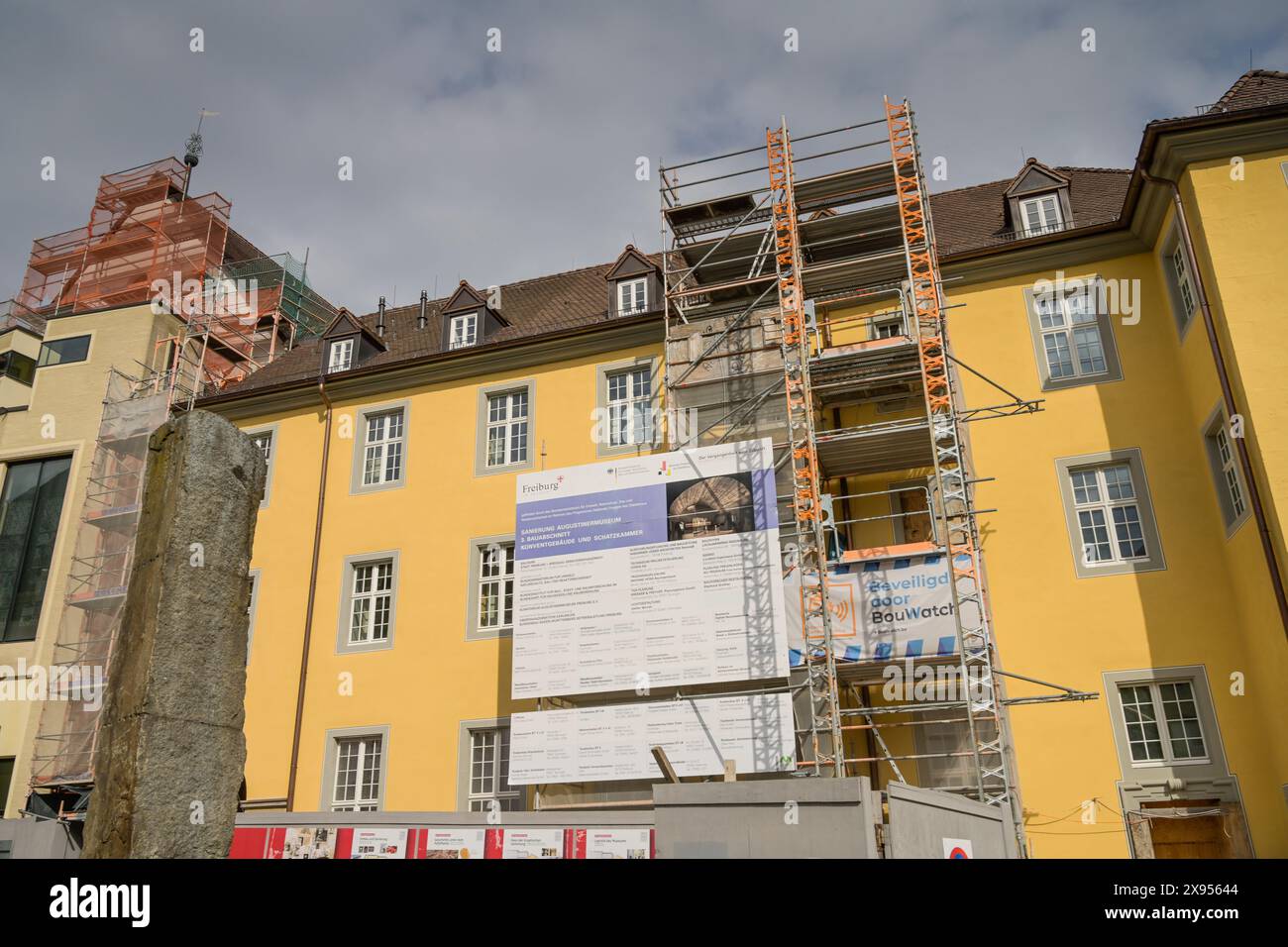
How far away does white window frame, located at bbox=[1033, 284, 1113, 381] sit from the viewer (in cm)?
1741

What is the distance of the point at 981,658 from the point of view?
15094 mm

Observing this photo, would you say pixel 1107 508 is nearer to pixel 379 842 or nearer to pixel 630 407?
pixel 630 407

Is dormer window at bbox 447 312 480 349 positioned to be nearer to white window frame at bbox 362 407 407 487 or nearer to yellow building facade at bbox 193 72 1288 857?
yellow building facade at bbox 193 72 1288 857

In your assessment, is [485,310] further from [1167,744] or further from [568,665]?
[1167,744]

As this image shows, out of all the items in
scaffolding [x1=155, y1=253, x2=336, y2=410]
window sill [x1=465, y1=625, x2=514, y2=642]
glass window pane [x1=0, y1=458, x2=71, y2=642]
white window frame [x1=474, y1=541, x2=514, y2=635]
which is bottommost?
window sill [x1=465, y1=625, x2=514, y2=642]

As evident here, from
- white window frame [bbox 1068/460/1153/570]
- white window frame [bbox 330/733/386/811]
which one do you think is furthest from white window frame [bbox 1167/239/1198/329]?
white window frame [bbox 330/733/386/811]

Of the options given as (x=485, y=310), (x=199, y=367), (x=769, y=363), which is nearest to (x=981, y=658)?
(x=769, y=363)

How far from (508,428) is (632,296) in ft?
12.1

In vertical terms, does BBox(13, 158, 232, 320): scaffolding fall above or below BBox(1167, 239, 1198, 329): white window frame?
above

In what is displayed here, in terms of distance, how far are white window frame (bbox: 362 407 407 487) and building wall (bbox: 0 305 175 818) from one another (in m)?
7.26

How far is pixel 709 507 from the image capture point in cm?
1741

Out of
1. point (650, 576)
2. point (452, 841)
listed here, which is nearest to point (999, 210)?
point (650, 576)

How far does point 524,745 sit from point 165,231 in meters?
19.9
